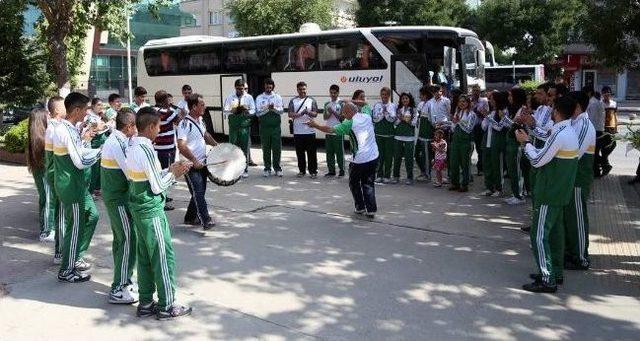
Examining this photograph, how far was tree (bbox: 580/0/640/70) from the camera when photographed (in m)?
8.16

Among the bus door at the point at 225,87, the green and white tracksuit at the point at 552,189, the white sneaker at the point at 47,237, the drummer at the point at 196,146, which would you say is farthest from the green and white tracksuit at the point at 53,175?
the bus door at the point at 225,87

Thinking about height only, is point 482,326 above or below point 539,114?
below

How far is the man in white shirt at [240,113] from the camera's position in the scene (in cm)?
1202

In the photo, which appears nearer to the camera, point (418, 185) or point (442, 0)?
point (418, 185)

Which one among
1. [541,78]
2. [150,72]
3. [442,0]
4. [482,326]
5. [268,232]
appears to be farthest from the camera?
[442,0]

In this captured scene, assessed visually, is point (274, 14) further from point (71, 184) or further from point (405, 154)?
point (71, 184)

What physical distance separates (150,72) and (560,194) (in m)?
17.4

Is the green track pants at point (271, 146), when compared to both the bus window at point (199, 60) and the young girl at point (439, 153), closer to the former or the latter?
the young girl at point (439, 153)

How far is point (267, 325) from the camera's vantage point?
4773 millimetres

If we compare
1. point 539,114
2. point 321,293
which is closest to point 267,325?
point 321,293

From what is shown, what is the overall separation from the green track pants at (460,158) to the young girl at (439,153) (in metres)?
0.28

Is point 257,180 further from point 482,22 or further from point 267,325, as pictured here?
point 482,22

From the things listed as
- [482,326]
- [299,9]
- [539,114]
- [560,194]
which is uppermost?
[299,9]

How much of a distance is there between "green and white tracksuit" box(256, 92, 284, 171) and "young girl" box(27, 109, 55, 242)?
16.7 ft
